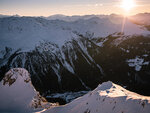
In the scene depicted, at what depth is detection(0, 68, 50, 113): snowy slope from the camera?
28459 mm

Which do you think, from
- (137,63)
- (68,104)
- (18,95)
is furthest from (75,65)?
(18,95)

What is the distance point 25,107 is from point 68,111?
10515mm

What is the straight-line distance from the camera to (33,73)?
6250 inches

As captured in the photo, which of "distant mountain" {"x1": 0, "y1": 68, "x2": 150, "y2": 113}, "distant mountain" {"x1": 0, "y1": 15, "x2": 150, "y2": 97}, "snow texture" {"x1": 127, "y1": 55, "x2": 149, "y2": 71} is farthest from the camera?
"snow texture" {"x1": 127, "y1": 55, "x2": 149, "y2": 71}

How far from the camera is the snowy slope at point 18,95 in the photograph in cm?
2846

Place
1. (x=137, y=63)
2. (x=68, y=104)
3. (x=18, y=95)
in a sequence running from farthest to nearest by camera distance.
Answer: (x=137, y=63) < (x=68, y=104) < (x=18, y=95)

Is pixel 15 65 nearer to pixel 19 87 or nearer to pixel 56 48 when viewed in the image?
pixel 56 48

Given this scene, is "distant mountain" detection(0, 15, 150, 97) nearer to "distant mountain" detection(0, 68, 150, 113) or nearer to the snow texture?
the snow texture

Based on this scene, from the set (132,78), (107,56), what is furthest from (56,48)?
(132,78)

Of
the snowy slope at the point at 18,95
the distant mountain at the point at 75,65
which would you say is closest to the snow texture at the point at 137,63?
the distant mountain at the point at 75,65

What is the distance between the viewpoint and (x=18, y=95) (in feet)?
102

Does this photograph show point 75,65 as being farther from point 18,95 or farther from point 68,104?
point 18,95

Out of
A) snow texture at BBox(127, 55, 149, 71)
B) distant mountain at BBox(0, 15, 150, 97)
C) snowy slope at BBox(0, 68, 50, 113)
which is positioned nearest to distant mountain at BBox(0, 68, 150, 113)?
snowy slope at BBox(0, 68, 50, 113)

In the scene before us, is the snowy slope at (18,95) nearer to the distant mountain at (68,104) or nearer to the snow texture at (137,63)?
the distant mountain at (68,104)
